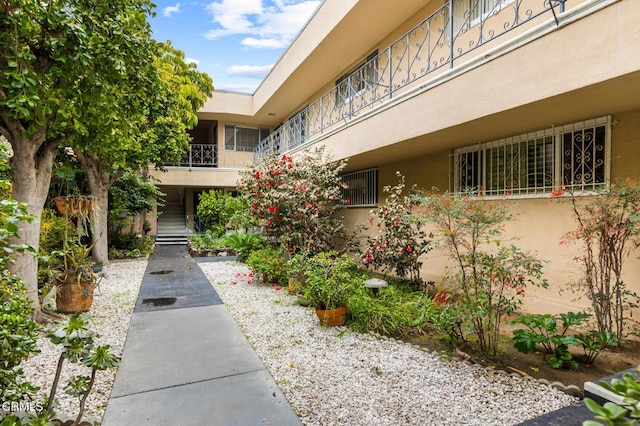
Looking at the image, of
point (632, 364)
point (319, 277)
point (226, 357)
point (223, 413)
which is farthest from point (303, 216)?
point (632, 364)

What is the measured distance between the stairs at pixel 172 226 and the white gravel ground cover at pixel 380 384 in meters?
13.9

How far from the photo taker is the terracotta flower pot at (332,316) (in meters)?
5.27

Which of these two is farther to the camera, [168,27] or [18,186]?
[168,27]

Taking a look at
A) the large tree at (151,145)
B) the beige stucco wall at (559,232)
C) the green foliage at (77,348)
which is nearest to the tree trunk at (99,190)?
the large tree at (151,145)

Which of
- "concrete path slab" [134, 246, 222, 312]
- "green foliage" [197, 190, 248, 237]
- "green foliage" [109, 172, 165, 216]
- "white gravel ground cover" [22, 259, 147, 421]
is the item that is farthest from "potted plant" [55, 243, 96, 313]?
"green foliage" [197, 190, 248, 237]

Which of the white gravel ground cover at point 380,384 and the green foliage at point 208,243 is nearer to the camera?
the white gravel ground cover at point 380,384

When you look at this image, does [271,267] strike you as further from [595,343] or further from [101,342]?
[595,343]

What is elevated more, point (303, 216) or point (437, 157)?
point (437, 157)

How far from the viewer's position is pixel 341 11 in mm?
8617

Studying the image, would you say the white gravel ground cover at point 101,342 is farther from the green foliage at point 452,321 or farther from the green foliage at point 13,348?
the green foliage at point 452,321

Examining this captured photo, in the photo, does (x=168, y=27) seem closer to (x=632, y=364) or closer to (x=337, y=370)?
(x=337, y=370)

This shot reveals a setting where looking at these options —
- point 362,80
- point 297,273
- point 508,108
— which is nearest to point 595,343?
point 508,108

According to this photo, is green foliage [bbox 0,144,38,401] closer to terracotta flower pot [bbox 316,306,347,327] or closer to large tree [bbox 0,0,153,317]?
large tree [bbox 0,0,153,317]

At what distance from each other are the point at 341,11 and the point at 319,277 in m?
6.80
